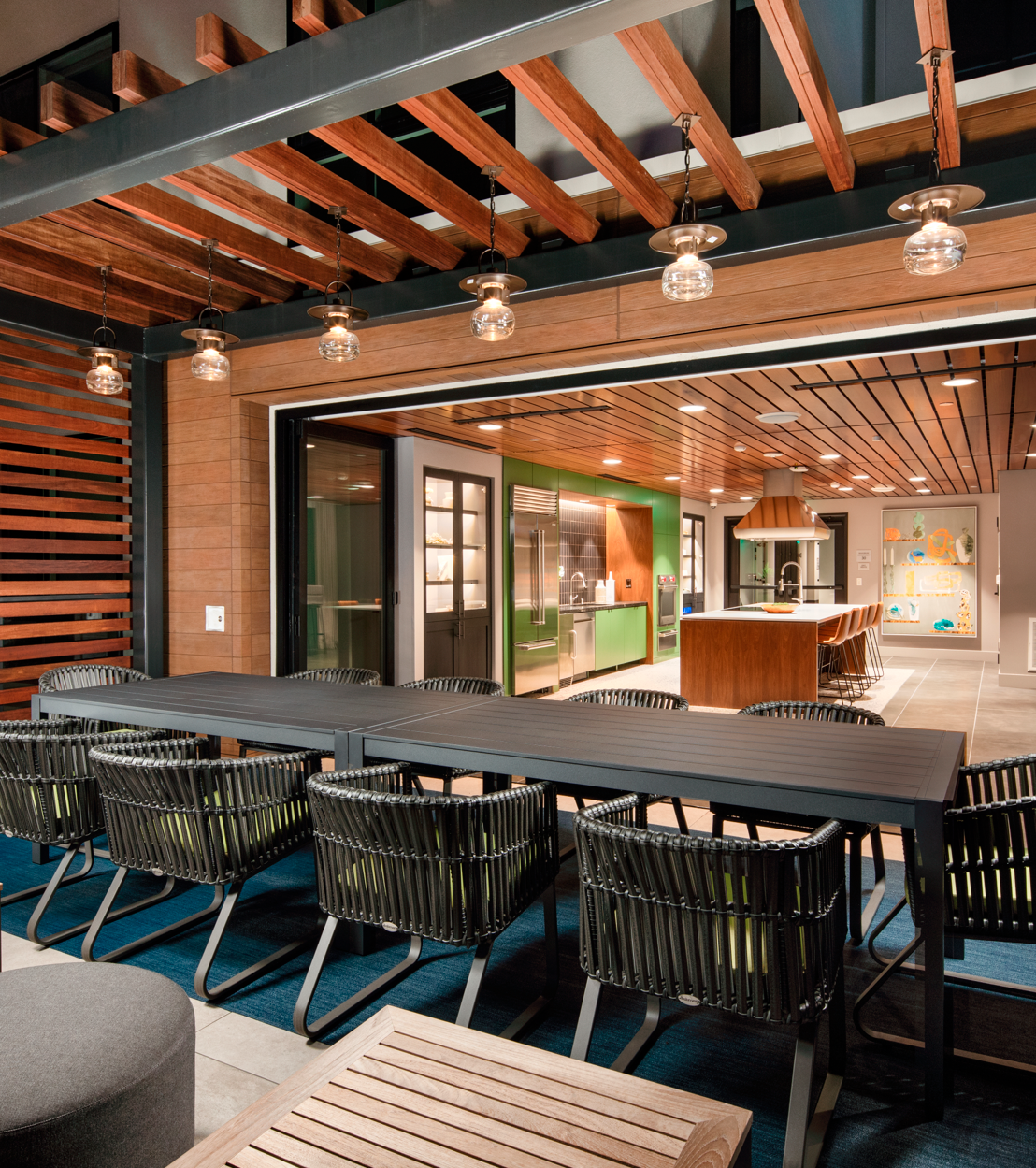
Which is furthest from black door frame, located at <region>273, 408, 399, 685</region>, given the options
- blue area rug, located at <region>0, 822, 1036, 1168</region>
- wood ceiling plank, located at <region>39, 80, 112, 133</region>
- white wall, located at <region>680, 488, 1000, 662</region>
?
white wall, located at <region>680, 488, 1000, 662</region>

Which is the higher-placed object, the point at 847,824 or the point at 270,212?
the point at 270,212

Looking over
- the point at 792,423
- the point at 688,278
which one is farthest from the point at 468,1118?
the point at 792,423

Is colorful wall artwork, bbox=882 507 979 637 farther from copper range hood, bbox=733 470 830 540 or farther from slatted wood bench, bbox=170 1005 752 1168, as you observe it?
slatted wood bench, bbox=170 1005 752 1168

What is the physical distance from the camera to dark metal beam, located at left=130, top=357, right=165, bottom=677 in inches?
219

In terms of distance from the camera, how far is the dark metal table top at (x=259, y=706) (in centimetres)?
306

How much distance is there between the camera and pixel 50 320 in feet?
16.2

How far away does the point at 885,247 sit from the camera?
3.43 metres

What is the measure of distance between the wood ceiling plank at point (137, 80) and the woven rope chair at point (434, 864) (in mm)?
2290

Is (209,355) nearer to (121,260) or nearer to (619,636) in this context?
(121,260)

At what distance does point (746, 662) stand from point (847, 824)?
17.4ft

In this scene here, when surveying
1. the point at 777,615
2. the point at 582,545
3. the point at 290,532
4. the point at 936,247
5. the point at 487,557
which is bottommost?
the point at 777,615

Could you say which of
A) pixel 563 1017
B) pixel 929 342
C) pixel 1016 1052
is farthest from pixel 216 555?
pixel 1016 1052

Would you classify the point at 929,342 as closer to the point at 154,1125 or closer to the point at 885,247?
the point at 885,247

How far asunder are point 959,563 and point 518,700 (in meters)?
12.2
